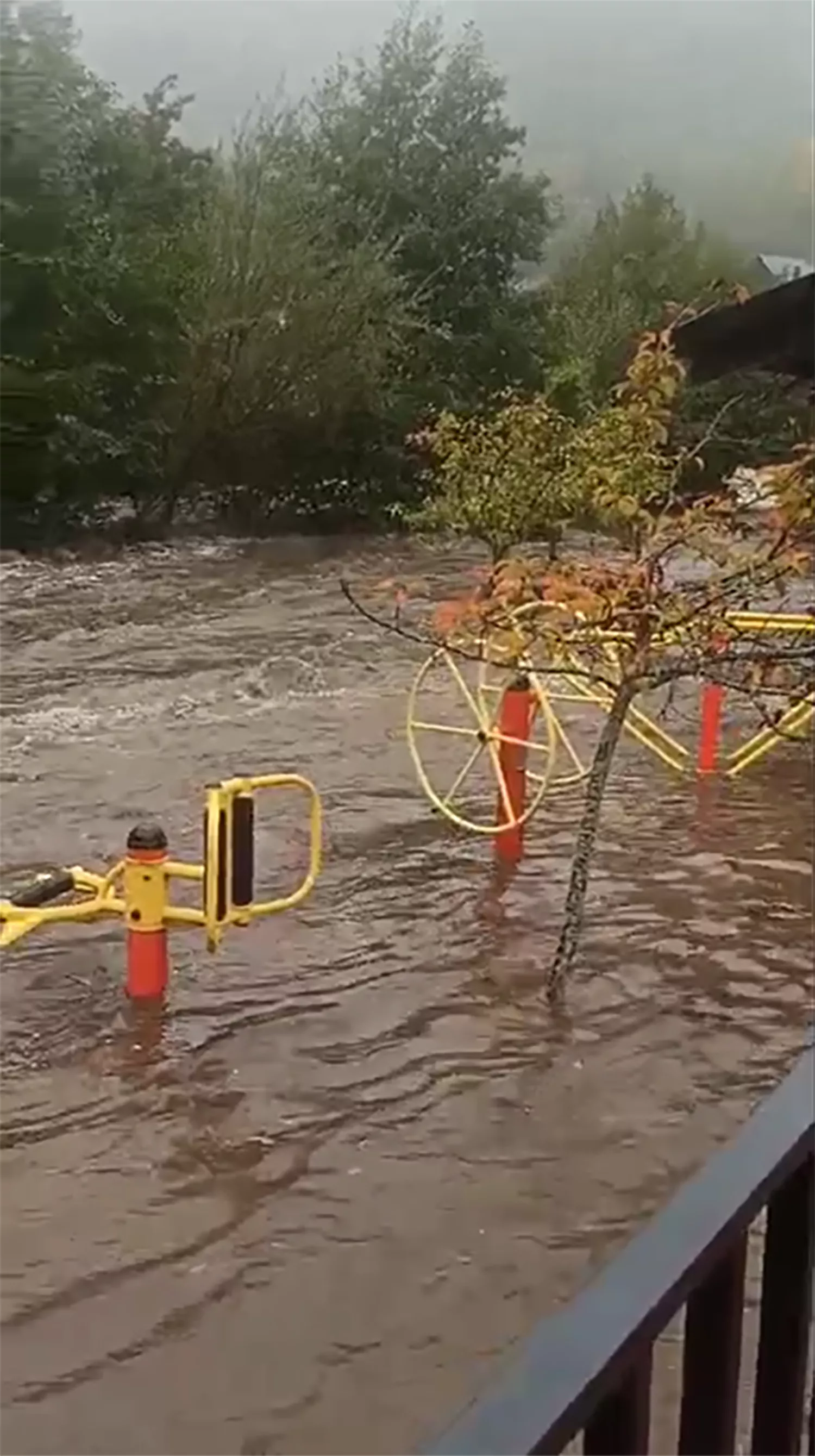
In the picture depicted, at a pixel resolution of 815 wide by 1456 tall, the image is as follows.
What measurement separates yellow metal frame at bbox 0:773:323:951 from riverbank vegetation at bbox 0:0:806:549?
344 mm

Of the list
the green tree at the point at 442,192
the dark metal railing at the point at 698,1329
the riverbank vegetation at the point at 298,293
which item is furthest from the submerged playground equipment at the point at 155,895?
the green tree at the point at 442,192

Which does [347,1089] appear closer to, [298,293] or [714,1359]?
[714,1359]

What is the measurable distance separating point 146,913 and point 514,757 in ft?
2.98

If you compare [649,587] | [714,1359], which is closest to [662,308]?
[649,587]

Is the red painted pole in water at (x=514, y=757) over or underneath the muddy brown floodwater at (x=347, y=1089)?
over

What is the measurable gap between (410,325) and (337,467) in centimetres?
39

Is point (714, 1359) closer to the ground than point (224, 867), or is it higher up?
higher up

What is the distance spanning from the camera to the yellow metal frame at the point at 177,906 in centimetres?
176

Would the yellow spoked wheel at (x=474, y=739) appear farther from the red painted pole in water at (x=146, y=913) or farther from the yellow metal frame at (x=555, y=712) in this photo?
the red painted pole in water at (x=146, y=913)

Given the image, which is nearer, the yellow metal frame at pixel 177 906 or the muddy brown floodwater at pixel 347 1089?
the muddy brown floodwater at pixel 347 1089

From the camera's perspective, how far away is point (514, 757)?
2602 mm

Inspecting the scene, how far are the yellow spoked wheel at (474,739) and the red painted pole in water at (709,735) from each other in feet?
1.01

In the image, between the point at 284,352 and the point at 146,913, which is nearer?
the point at 146,913

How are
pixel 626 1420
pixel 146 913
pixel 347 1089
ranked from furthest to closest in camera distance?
pixel 146 913, pixel 347 1089, pixel 626 1420
